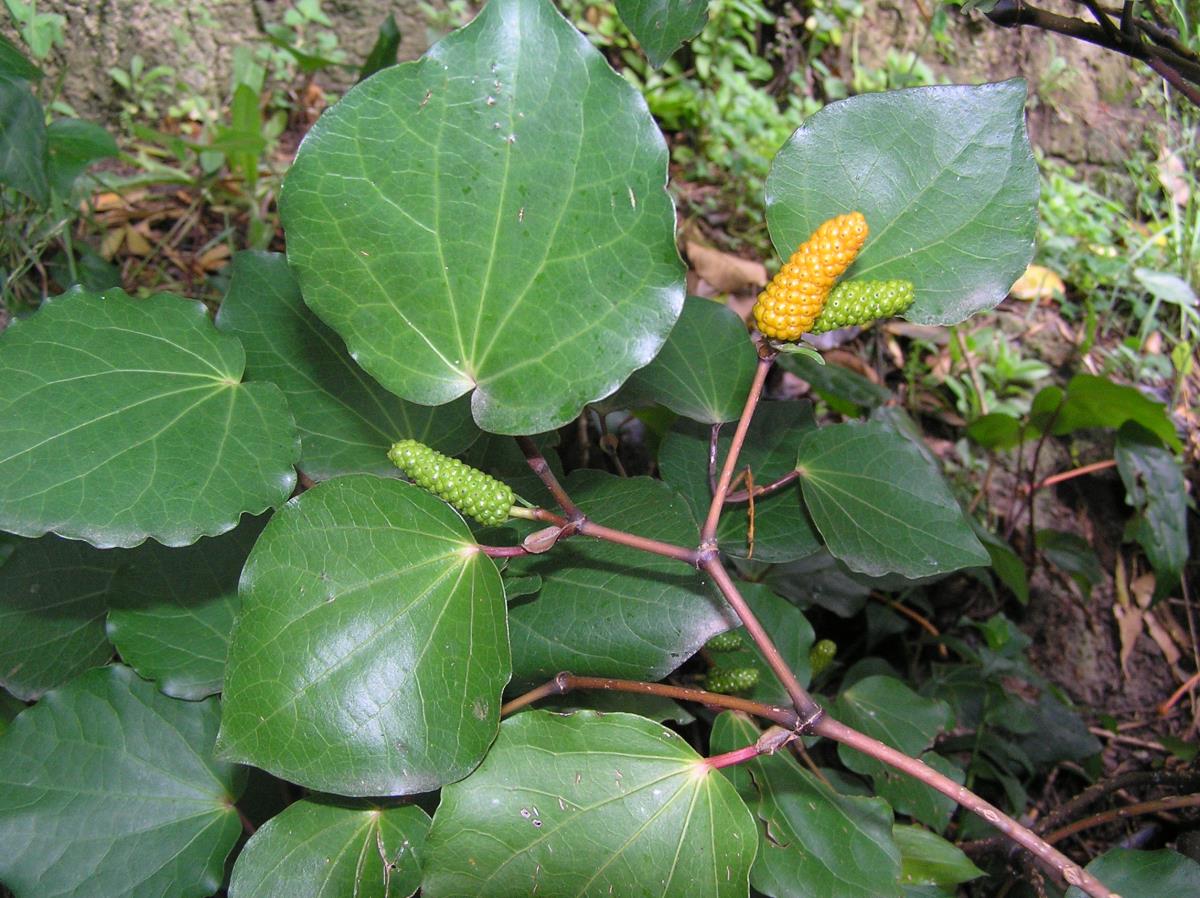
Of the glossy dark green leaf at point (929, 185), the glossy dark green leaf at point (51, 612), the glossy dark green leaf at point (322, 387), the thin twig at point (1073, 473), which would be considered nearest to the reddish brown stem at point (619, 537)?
the glossy dark green leaf at point (322, 387)

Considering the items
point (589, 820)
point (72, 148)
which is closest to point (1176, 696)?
point (589, 820)

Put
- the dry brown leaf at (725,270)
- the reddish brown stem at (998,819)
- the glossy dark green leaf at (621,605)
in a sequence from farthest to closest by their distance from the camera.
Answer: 1. the dry brown leaf at (725,270)
2. the glossy dark green leaf at (621,605)
3. the reddish brown stem at (998,819)

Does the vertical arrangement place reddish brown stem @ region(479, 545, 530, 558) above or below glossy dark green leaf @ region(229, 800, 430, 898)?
above

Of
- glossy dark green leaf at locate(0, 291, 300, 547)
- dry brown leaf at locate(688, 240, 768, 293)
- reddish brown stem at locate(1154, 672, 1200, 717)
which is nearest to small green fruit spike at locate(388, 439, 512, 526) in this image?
glossy dark green leaf at locate(0, 291, 300, 547)

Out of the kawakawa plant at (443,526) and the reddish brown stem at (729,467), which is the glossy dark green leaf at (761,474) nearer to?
the kawakawa plant at (443,526)

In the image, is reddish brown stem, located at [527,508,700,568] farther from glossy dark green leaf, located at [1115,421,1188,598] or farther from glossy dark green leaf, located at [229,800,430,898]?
glossy dark green leaf, located at [1115,421,1188,598]
